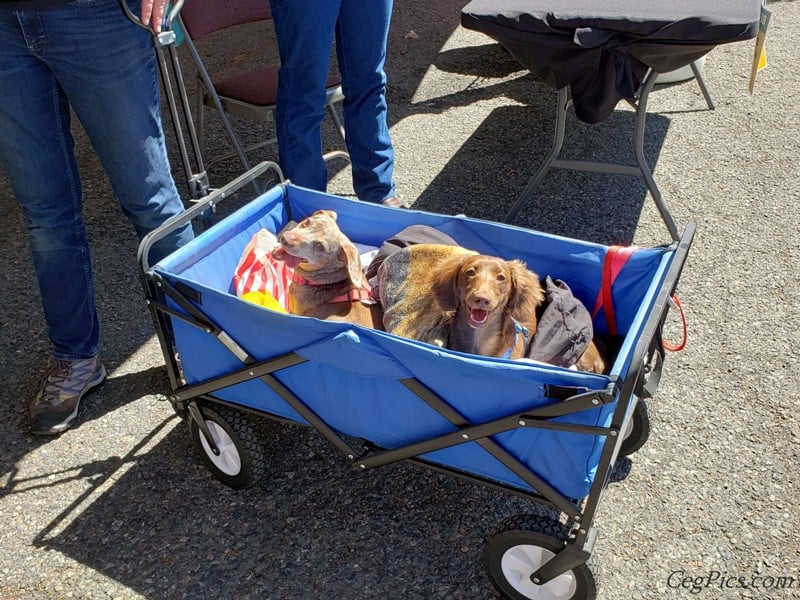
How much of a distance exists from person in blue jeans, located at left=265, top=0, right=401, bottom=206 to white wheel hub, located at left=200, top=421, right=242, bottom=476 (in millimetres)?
1272

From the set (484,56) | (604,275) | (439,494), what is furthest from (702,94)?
(439,494)

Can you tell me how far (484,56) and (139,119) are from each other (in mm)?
3921

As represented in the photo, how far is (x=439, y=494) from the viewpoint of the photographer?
225 cm

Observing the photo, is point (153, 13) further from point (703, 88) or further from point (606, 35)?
point (703, 88)

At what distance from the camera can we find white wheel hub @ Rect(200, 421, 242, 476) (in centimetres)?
220

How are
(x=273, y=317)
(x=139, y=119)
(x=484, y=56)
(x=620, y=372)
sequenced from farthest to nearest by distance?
(x=484, y=56), (x=139, y=119), (x=273, y=317), (x=620, y=372)

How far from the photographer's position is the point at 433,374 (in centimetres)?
170

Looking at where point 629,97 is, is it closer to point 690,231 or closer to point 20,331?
point 690,231

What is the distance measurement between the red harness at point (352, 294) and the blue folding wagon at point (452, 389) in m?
0.26

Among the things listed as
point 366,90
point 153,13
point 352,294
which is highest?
point 153,13

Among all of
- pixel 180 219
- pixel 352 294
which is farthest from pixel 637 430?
pixel 180 219
